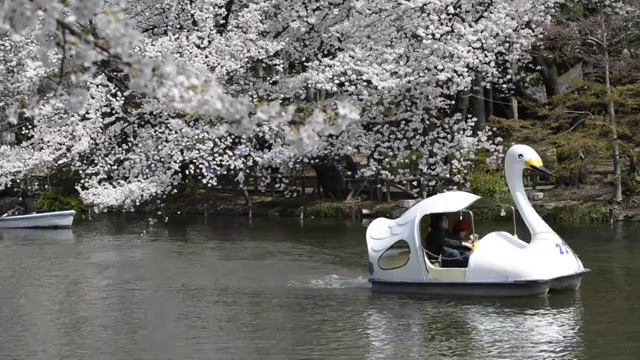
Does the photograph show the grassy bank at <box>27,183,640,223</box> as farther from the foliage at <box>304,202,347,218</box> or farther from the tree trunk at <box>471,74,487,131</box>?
the tree trunk at <box>471,74,487,131</box>

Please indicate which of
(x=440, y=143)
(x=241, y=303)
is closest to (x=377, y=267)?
(x=241, y=303)

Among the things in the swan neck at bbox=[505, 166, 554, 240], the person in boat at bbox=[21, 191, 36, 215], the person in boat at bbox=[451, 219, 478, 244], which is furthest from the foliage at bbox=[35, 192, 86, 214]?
the swan neck at bbox=[505, 166, 554, 240]

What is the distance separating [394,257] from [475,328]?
3.08 meters

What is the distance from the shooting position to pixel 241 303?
55.5ft

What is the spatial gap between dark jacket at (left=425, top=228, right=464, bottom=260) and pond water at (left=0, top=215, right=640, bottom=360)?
3.19 feet

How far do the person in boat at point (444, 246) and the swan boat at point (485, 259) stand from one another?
0.59ft

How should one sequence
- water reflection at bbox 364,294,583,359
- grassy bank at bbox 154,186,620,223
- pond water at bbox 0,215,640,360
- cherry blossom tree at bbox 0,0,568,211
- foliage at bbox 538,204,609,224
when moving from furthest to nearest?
grassy bank at bbox 154,186,620,223 → foliage at bbox 538,204,609,224 → cherry blossom tree at bbox 0,0,568,211 → pond water at bbox 0,215,640,360 → water reflection at bbox 364,294,583,359

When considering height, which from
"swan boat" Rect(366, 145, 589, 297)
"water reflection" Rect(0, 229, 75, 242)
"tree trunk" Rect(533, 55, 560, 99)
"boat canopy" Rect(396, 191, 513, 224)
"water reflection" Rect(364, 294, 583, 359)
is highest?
"tree trunk" Rect(533, 55, 560, 99)

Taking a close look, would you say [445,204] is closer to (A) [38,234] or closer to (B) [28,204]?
(A) [38,234]

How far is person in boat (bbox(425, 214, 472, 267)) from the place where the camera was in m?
16.9

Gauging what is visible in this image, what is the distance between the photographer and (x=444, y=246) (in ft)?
55.9

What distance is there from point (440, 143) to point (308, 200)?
20.6ft

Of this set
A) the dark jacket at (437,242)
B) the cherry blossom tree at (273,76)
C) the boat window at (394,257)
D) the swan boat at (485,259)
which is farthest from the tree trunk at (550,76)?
the boat window at (394,257)

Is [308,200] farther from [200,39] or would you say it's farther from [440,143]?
[200,39]
